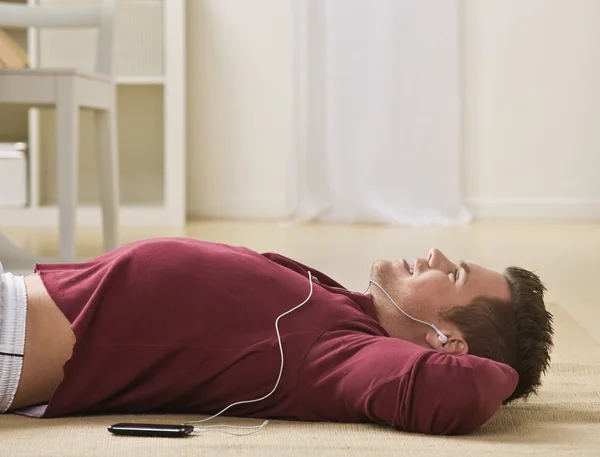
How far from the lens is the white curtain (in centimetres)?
471

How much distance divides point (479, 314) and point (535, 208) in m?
3.54

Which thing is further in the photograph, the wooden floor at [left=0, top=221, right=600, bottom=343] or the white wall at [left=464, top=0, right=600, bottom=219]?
the white wall at [left=464, top=0, right=600, bottom=219]

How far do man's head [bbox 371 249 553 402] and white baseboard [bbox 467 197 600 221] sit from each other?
3.41 meters

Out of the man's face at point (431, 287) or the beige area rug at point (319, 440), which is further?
the man's face at point (431, 287)

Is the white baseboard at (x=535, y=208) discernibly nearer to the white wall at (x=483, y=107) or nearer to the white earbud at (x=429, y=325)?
the white wall at (x=483, y=107)

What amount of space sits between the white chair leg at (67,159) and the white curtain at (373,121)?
1856 mm

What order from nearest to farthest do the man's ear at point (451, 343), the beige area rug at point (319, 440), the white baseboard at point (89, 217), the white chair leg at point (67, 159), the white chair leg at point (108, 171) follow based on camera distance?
the beige area rug at point (319, 440), the man's ear at point (451, 343), the white chair leg at point (67, 159), the white chair leg at point (108, 171), the white baseboard at point (89, 217)

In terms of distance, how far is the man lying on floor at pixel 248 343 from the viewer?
1332 mm

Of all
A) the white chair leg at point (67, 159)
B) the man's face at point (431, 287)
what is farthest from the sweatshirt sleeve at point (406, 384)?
the white chair leg at point (67, 159)

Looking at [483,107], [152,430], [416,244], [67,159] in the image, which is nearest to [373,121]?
[483,107]

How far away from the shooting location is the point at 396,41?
185 inches

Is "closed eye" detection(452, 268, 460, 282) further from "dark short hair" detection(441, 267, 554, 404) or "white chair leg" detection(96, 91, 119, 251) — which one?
"white chair leg" detection(96, 91, 119, 251)

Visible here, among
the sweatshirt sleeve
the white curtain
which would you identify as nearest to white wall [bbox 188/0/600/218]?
the white curtain

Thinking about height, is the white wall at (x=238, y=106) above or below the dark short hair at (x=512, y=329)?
above
